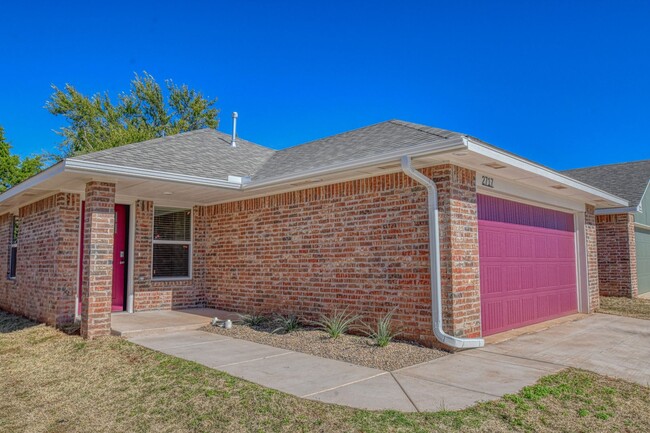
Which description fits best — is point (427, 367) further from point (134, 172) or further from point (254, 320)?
point (134, 172)

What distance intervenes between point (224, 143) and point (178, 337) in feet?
18.1

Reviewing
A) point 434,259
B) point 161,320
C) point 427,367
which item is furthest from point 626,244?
point 161,320

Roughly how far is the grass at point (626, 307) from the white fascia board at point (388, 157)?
734 cm

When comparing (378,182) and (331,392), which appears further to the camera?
(378,182)

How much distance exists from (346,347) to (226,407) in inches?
102

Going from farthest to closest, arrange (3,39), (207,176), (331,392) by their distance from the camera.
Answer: (3,39) → (207,176) → (331,392)

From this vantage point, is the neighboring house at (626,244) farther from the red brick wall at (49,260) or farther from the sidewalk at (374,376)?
the red brick wall at (49,260)

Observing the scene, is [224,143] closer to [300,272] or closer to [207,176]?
[207,176]

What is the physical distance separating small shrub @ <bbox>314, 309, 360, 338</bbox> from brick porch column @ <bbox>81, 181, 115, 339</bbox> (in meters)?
3.51

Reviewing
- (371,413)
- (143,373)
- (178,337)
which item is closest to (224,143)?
(178,337)

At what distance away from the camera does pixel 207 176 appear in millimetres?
7906

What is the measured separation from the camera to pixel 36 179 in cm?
748

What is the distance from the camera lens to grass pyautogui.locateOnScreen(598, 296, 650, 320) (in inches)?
396

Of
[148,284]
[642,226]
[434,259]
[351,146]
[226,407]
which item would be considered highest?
[351,146]
